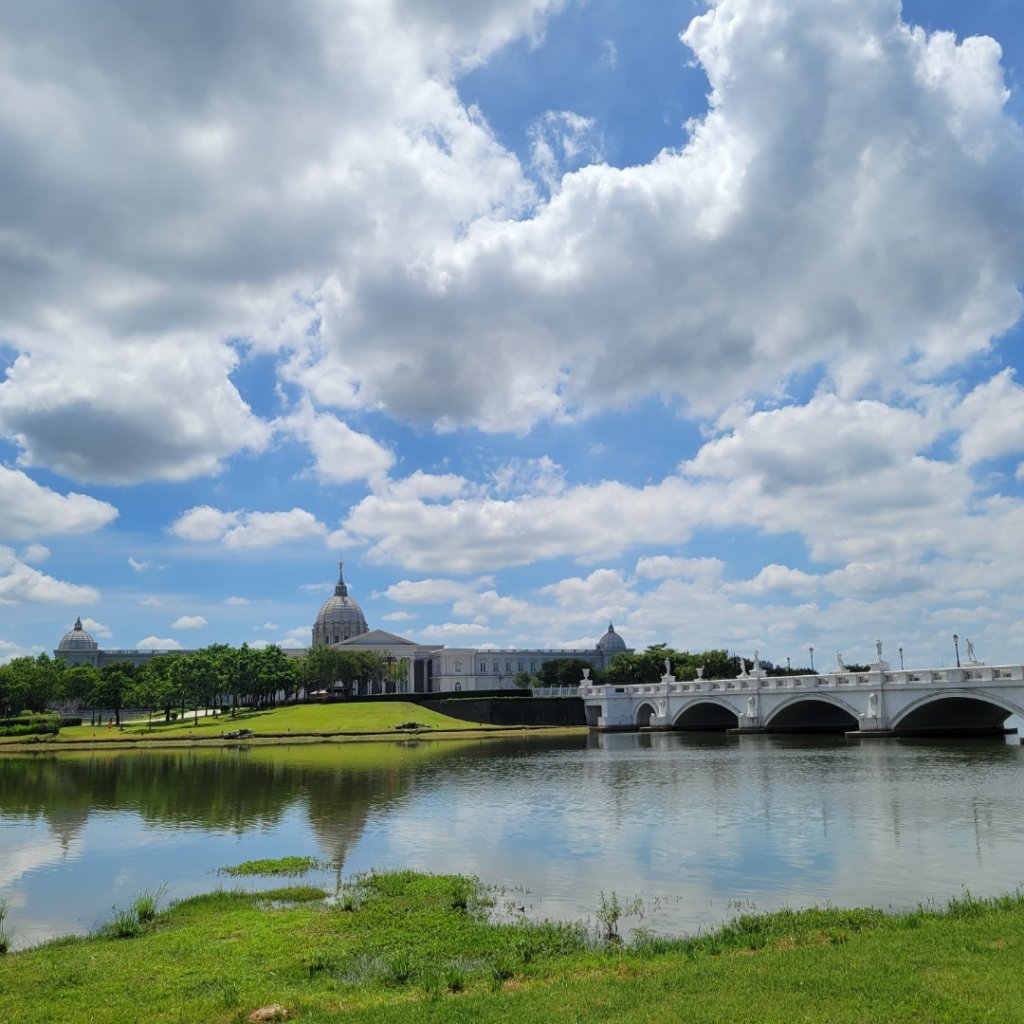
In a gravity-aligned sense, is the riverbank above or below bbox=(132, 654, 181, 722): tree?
below

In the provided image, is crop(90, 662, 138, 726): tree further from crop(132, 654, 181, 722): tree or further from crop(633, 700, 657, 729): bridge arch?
crop(633, 700, 657, 729): bridge arch

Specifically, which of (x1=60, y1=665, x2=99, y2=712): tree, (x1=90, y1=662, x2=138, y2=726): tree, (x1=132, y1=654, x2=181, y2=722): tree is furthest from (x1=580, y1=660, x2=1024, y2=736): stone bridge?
(x1=60, y1=665, x2=99, y2=712): tree

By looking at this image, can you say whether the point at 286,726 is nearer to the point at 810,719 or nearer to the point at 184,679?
the point at 184,679

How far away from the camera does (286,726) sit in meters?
103

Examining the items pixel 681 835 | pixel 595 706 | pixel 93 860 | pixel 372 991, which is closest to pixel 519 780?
pixel 681 835

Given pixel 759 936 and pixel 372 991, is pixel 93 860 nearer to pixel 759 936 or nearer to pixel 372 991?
pixel 372 991

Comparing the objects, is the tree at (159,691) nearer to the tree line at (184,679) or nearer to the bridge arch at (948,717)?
the tree line at (184,679)

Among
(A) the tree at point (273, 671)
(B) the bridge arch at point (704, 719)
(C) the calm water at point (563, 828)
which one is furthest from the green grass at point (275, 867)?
(A) the tree at point (273, 671)

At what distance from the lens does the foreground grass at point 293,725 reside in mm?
91812

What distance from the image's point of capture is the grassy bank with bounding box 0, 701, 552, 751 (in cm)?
8938

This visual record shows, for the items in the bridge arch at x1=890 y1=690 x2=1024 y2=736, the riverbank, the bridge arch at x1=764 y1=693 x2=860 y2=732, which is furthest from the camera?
the bridge arch at x1=764 y1=693 x2=860 y2=732

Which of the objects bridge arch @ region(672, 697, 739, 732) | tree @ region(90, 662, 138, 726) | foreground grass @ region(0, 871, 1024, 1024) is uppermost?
tree @ region(90, 662, 138, 726)

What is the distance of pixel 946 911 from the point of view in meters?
19.9

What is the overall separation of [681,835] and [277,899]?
1481cm
